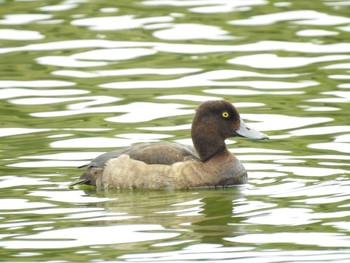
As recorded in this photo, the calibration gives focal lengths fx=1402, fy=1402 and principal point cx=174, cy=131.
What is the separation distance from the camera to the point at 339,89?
16859 mm

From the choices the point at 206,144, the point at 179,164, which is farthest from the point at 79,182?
the point at 206,144

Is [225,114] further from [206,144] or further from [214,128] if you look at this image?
[206,144]

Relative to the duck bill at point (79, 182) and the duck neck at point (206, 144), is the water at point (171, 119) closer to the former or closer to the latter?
the duck bill at point (79, 182)

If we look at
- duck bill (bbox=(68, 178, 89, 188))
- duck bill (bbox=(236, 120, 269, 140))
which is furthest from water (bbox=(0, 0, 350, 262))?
duck bill (bbox=(236, 120, 269, 140))

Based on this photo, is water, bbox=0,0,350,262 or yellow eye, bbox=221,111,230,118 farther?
yellow eye, bbox=221,111,230,118

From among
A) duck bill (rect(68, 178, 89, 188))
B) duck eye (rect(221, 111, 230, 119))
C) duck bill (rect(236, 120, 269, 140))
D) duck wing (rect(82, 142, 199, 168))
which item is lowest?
duck bill (rect(68, 178, 89, 188))

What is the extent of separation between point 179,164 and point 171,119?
263cm

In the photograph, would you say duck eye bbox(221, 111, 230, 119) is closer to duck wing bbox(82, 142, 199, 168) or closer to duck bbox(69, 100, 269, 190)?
duck bbox(69, 100, 269, 190)

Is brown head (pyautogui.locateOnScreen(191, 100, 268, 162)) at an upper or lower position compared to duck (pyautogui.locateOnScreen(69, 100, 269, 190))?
upper

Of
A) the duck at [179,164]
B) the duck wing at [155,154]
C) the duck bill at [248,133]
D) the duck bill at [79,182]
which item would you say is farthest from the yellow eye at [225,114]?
the duck bill at [79,182]

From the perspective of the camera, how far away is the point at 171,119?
15812mm

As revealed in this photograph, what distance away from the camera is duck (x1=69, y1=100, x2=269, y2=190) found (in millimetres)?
13180

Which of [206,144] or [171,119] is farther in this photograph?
[171,119]

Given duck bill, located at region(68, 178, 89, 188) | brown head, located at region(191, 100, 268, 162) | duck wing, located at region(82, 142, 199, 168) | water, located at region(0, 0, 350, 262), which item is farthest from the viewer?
brown head, located at region(191, 100, 268, 162)
